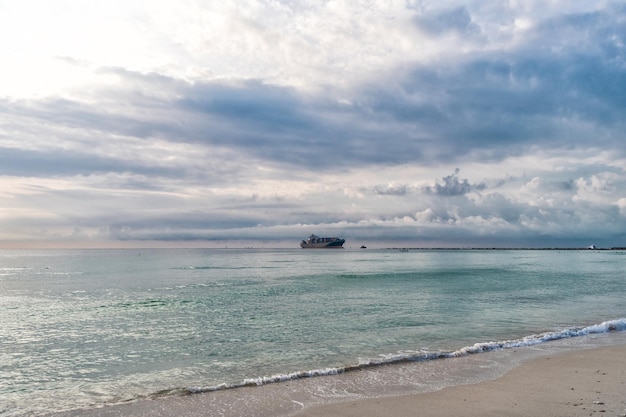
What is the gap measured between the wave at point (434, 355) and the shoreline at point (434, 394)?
395 mm

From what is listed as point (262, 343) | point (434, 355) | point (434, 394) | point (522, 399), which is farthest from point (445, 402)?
point (262, 343)

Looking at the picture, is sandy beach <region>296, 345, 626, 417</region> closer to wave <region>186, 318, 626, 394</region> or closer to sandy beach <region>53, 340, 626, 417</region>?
sandy beach <region>53, 340, 626, 417</region>

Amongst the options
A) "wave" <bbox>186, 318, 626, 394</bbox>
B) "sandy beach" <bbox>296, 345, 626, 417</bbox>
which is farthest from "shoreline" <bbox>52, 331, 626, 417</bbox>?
"wave" <bbox>186, 318, 626, 394</bbox>

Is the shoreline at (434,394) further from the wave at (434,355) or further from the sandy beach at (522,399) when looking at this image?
the wave at (434,355)

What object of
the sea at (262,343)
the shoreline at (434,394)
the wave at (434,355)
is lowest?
the sea at (262,343)

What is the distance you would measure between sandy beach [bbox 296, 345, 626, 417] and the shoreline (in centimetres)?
2

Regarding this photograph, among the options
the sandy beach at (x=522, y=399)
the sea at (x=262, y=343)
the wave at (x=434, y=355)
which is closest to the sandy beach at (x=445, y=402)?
the sandy beach at (x=522, y=399)

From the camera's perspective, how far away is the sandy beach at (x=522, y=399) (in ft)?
36.5

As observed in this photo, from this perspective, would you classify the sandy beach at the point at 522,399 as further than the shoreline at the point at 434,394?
No

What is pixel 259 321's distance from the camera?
27422mm

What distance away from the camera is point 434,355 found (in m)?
17.7

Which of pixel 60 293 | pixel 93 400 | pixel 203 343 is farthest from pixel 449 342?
pixel 60 293

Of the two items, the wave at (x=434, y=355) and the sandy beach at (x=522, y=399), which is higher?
the sandy beach at (x=522, y=399)

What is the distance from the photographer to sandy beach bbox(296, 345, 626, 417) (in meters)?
11.1
